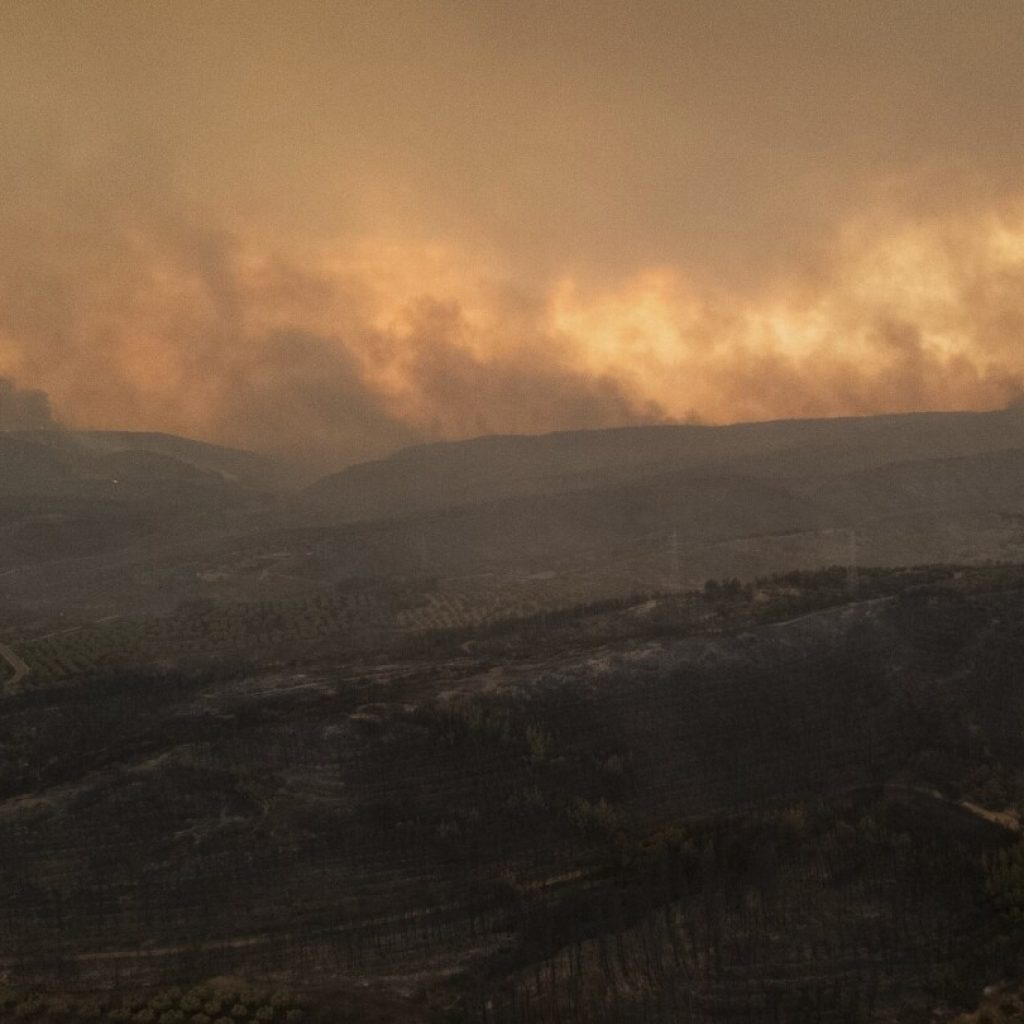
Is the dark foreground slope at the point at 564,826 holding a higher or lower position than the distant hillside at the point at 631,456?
lower

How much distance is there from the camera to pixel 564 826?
89.7 ft

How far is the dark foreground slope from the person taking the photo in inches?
843

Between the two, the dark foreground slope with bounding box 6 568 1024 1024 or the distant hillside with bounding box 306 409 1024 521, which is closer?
the dark foreground slope with bounding box 6 568 1024 1024

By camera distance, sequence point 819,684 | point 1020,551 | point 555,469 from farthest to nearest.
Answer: point 555,469
point 1020,551
point 819,684

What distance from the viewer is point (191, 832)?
2764 cm

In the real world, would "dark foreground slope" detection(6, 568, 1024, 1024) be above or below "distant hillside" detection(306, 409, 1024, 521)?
below

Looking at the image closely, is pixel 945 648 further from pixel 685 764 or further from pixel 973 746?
pixel 685 764

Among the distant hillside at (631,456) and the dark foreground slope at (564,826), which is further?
the distant hillside at (631,456)

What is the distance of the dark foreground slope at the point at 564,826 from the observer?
21422 millimetres

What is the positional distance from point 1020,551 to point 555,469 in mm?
96168

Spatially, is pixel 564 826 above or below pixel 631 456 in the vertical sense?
below

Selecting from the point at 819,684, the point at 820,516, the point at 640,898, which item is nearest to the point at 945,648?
the point at 819,684

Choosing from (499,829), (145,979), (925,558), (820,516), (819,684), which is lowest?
(145,979)

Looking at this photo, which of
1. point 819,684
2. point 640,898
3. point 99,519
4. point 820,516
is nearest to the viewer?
point 640,898
